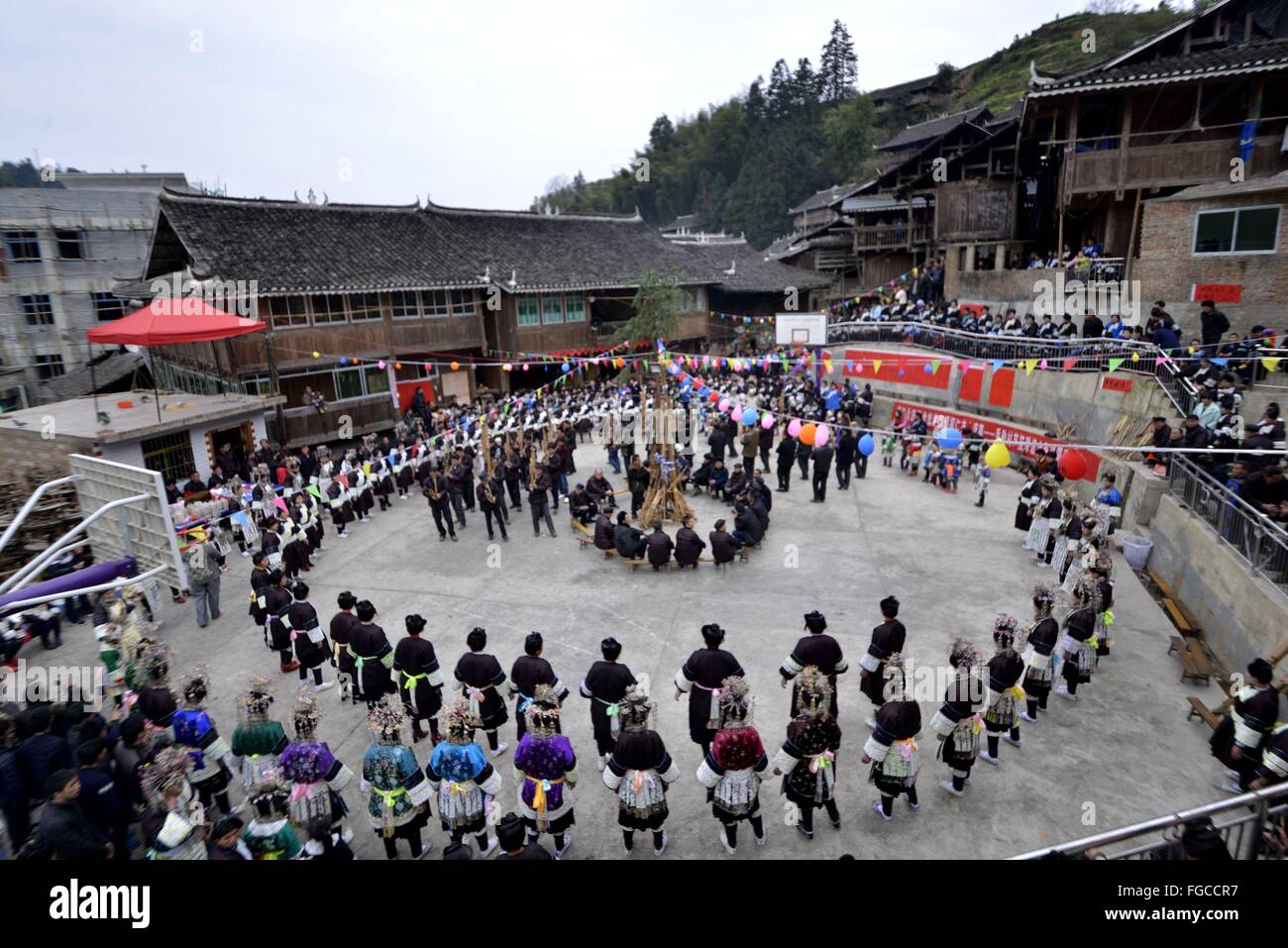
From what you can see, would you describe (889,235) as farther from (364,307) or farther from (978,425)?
(364,307)

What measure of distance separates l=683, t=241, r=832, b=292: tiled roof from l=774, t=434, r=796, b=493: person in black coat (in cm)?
1960

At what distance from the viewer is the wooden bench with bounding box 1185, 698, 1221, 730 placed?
279 inches

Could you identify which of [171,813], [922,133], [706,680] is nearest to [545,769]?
[706,680]

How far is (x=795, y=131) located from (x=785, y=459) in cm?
4935

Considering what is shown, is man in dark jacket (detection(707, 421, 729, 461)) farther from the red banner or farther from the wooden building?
the wooden building

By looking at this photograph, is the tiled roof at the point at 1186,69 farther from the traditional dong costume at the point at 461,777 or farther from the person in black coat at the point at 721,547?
the traditional dong costume at the point at 461,777

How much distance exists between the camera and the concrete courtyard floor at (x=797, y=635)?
6203mm

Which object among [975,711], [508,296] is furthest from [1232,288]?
[508,296]

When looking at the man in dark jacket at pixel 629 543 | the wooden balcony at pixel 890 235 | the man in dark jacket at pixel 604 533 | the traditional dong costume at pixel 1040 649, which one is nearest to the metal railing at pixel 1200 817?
the traditional dong costume at pixel 1040 649

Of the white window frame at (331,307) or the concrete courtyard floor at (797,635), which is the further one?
the white window frame at (331,307)

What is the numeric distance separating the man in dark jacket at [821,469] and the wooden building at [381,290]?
1251 cm

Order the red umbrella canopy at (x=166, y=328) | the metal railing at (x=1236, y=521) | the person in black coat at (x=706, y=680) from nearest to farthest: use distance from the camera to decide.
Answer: the person in black coat at (x=706, y=680) → the metal railing at (x=1236, y=521) → the red umbrella canopy at (x=166, y=328)

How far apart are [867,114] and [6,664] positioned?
208 ft

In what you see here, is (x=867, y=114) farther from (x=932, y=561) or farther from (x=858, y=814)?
(x=858, y=814)
